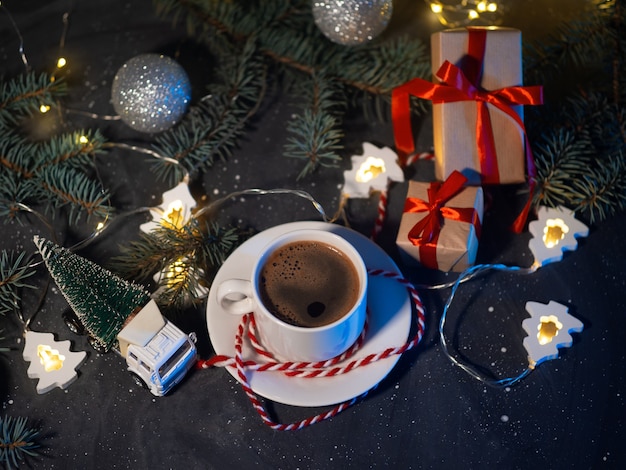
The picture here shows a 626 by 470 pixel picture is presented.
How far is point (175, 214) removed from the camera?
114cm

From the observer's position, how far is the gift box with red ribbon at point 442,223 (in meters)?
1.04

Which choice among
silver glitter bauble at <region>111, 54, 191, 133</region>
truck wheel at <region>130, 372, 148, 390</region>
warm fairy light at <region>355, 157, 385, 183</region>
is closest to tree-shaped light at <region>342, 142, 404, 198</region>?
warm fairy light at <region>355, 157, 385, 183</region>

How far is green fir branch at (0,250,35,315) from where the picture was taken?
42.1 inches

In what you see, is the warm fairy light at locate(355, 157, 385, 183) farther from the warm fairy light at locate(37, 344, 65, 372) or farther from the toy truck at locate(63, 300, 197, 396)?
the warm fairy light at locate(37, 344, 65, 372)

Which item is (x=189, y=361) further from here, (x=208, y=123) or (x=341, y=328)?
(x=208, y=123)

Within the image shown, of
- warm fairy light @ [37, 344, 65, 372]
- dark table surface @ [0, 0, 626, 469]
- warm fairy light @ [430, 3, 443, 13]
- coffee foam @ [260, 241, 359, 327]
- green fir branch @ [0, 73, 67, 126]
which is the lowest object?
dark table surface @ [0, 0, 626, 469]

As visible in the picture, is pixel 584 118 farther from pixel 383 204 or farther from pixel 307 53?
pixel 307 53

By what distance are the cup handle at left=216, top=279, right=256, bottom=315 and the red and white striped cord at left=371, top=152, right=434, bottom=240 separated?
0.30 meters

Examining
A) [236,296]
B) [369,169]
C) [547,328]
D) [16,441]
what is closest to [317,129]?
[369,169]

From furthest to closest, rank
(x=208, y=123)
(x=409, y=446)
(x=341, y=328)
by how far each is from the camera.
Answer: (x=208, y=123) < (x=409, y=446) < (x=341, y=328)

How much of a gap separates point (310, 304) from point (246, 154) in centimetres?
39

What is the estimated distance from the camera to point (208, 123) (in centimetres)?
121

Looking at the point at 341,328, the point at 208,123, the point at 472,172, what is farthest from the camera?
the point at 208,123

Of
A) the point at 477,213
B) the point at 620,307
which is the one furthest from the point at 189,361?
the point at 620,307
